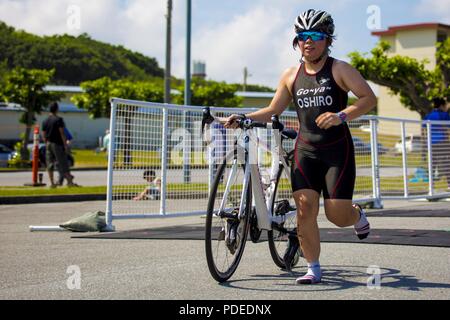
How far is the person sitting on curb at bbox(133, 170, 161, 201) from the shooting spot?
10390mm

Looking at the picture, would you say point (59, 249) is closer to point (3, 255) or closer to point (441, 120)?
point (3, 255)

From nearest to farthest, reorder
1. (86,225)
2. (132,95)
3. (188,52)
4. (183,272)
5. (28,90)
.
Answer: (183,272)
(86,225)
(188,52)
(28,90)
(132,95)

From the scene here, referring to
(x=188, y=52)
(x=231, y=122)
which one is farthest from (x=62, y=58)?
(x=231, y=122)

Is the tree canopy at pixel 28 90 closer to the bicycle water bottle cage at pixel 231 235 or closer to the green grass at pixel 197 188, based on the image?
the green grass at pixel 197 188

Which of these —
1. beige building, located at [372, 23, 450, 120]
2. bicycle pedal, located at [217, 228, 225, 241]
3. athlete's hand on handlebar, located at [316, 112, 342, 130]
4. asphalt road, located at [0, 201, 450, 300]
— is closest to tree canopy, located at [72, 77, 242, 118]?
beige building, located at [372, 23, 450, 120]

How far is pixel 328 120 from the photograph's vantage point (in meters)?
5.39

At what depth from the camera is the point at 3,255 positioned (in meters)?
7.61

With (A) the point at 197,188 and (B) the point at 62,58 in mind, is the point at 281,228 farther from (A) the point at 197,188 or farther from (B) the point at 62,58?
(B) the point at 62,58

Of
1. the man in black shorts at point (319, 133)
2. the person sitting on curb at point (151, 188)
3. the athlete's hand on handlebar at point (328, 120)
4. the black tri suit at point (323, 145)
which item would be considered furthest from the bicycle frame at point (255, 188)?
the person sitting on curb at point (151, 188)

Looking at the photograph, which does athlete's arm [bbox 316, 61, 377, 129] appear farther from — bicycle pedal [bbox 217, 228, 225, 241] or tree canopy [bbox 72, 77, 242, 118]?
tree canopy [bbox 72, 77, 242, 118]

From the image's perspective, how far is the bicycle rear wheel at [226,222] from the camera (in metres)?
5.65

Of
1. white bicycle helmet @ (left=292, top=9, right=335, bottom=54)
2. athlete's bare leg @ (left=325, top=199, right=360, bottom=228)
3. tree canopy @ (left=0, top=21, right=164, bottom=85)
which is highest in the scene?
tree canopy @ (left=0, top=21, right=164, bottom=85)

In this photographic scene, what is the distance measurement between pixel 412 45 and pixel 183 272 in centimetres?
8384

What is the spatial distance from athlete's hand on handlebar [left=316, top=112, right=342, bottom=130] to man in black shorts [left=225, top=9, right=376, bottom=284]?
0.21 m
